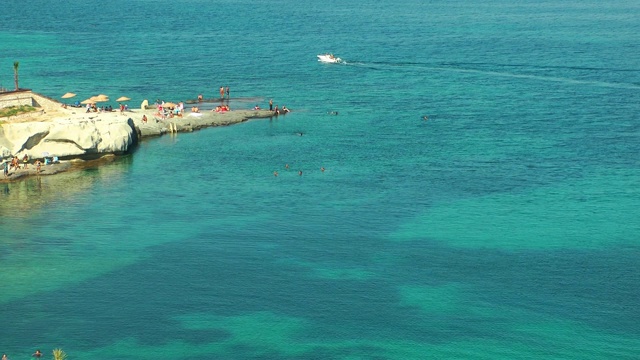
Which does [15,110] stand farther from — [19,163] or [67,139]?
[19,163]

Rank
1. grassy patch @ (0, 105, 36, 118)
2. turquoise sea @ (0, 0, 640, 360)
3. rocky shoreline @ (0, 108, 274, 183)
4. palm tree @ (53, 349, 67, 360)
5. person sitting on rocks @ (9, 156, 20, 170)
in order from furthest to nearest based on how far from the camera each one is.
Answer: grassy patch @ (0, 105, 36, 118) < rocky shoreline @ (0, 108, 274, 183) < person sitting on rocks @ (9, 156, 20, 170) < turquoise sea @ (0, 0, 640, 360) < palm tree @ (53, 349, 67, 360)

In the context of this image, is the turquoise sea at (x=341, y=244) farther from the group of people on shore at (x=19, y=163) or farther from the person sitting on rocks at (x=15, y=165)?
the person sitting on rocks at (x=15, y=165)

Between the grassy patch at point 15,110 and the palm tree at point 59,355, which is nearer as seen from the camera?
the palm tree at point 59,355

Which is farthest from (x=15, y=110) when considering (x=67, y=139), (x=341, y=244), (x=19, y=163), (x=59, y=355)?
Result: (x=59, y=355)

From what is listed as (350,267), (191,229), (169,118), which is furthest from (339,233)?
(169,118)

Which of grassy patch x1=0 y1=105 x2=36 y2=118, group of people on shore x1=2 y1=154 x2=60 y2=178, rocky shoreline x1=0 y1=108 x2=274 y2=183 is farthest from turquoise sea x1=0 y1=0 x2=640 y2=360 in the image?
grassy patch x1=0 y1=105 x2=36 y2=118

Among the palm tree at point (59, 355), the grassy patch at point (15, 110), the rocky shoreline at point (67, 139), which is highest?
the grassy patch at point (15, 110)

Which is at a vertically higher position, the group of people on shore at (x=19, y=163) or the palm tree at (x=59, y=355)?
the group of people on shore at (x=19, y=163)

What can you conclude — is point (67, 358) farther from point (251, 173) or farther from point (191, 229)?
point (251, 173)

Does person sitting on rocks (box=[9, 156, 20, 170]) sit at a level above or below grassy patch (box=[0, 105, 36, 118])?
below

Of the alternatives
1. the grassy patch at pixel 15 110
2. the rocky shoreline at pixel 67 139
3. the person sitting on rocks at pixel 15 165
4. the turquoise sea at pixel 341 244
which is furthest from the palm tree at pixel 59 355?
the grassy patch at pixel 15 110

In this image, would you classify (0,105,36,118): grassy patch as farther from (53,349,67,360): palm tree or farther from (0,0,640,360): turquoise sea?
(53,349,67,360): palm tree
